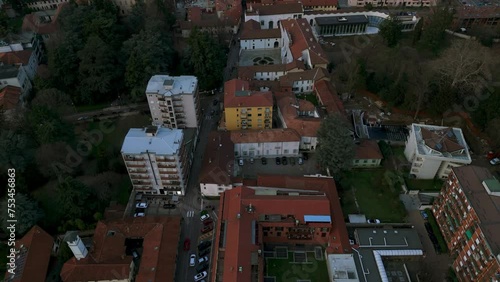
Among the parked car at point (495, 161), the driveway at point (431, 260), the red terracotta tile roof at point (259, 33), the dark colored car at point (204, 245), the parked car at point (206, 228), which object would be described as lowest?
the driveway at point (431, 260)

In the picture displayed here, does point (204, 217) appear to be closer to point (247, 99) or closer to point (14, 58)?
point (247, 99)

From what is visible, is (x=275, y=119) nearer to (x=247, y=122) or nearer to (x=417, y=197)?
(x=247, y=122)

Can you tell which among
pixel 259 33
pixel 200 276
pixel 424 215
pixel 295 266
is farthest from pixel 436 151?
pixel 259 33

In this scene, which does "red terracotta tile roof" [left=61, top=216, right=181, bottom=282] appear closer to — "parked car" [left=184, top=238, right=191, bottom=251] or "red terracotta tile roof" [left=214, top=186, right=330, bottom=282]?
"parked car" [left=184, top=238, right=191, bottom=251]

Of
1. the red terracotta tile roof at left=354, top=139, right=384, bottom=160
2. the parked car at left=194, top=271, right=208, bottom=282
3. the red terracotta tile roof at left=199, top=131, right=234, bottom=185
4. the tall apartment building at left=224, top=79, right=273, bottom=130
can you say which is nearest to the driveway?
the red terracotta tile roof at left=354, top=139, right=384, bottom=160

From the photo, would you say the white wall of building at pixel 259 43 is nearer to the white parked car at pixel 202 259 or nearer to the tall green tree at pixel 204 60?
Result: the tall green tree at pixel 204 60

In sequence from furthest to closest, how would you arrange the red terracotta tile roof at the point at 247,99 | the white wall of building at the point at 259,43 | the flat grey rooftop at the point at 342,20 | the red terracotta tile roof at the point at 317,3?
the red terracotta tile roof at the point at 317,3 → the flat grey rooftop at the point at 342,20 → the white wall of building at the point at 259,43 → the red terracotta tile roof at the point at 247,99

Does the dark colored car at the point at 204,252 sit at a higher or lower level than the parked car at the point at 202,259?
higher

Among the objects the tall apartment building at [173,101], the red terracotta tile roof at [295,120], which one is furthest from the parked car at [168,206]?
the red terracotta tile roof at [295,120]
